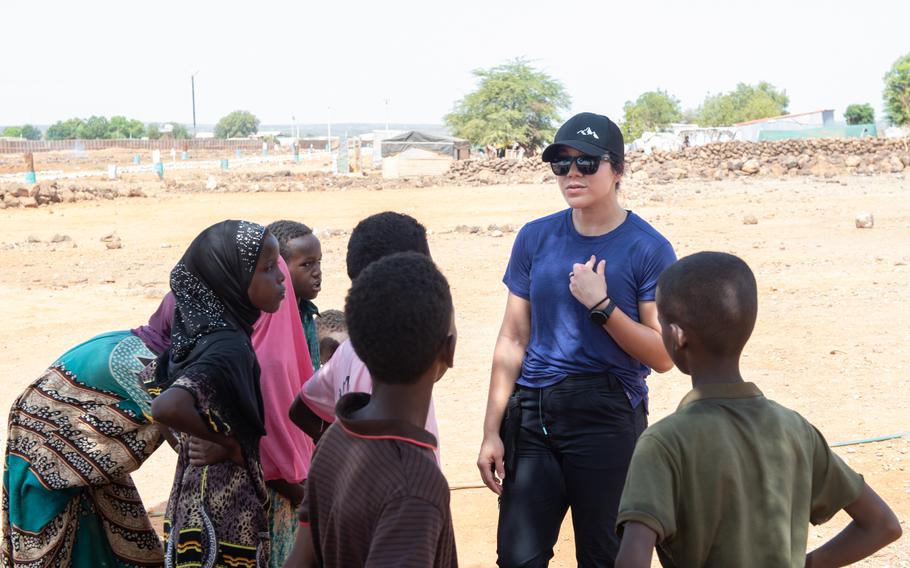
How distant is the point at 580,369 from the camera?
129 inches

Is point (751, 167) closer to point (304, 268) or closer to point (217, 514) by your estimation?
point (304, 268)

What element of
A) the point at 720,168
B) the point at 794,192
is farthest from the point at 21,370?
the point at 720,168

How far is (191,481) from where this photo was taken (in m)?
3.00

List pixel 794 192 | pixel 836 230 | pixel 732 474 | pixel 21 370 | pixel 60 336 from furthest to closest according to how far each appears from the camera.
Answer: pixel 794 192
pixel 836 230
pixel 60 336
pixel 21 370
pixel 732 474

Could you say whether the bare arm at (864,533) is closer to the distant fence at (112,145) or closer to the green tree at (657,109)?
the distant fence at (112,145)

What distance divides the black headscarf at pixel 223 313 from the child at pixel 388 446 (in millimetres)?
701

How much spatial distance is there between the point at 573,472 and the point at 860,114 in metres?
79.4

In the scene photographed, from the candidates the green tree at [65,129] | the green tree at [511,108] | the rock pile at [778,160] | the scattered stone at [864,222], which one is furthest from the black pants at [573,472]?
the green tree at [65,129]

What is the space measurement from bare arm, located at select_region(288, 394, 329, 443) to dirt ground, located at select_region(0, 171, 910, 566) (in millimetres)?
2064

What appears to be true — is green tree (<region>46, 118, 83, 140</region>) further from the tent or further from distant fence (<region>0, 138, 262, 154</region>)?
the tent

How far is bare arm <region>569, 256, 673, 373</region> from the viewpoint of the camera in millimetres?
3160

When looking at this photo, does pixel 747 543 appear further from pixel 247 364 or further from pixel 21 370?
pixel 21 370

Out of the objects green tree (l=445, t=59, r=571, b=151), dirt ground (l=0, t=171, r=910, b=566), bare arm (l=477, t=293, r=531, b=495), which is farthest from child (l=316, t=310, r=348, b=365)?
green tree (l=445, t=59, r=571, b=151)

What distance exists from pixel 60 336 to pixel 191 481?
787 centimetres
